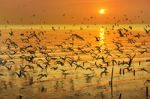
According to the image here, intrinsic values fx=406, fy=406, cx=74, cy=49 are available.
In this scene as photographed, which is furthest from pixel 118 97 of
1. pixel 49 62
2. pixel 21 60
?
pixel 21 60

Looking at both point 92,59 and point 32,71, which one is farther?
point 92,59

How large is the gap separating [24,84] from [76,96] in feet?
9.39

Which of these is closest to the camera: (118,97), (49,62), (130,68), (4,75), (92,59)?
(118,97)

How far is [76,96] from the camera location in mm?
14852

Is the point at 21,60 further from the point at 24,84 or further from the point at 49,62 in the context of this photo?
the point at 24,84

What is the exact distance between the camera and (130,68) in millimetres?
20172

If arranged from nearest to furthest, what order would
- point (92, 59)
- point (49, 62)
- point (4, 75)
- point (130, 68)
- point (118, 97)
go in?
point (118, 97), point (4, 75), point (130, 68), point (49, 62), point (92, 59)

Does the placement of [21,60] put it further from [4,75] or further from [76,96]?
[76,96]

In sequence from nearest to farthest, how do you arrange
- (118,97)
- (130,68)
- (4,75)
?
(118,97) < (4,75) < (130,68)

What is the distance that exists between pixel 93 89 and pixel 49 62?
6.82 meters

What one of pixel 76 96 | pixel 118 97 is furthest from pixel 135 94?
pixel 76 96

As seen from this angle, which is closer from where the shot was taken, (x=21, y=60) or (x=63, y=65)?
(x=63, y=65)

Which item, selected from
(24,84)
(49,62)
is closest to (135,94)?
(24,84)

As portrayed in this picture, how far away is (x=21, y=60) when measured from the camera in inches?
922
